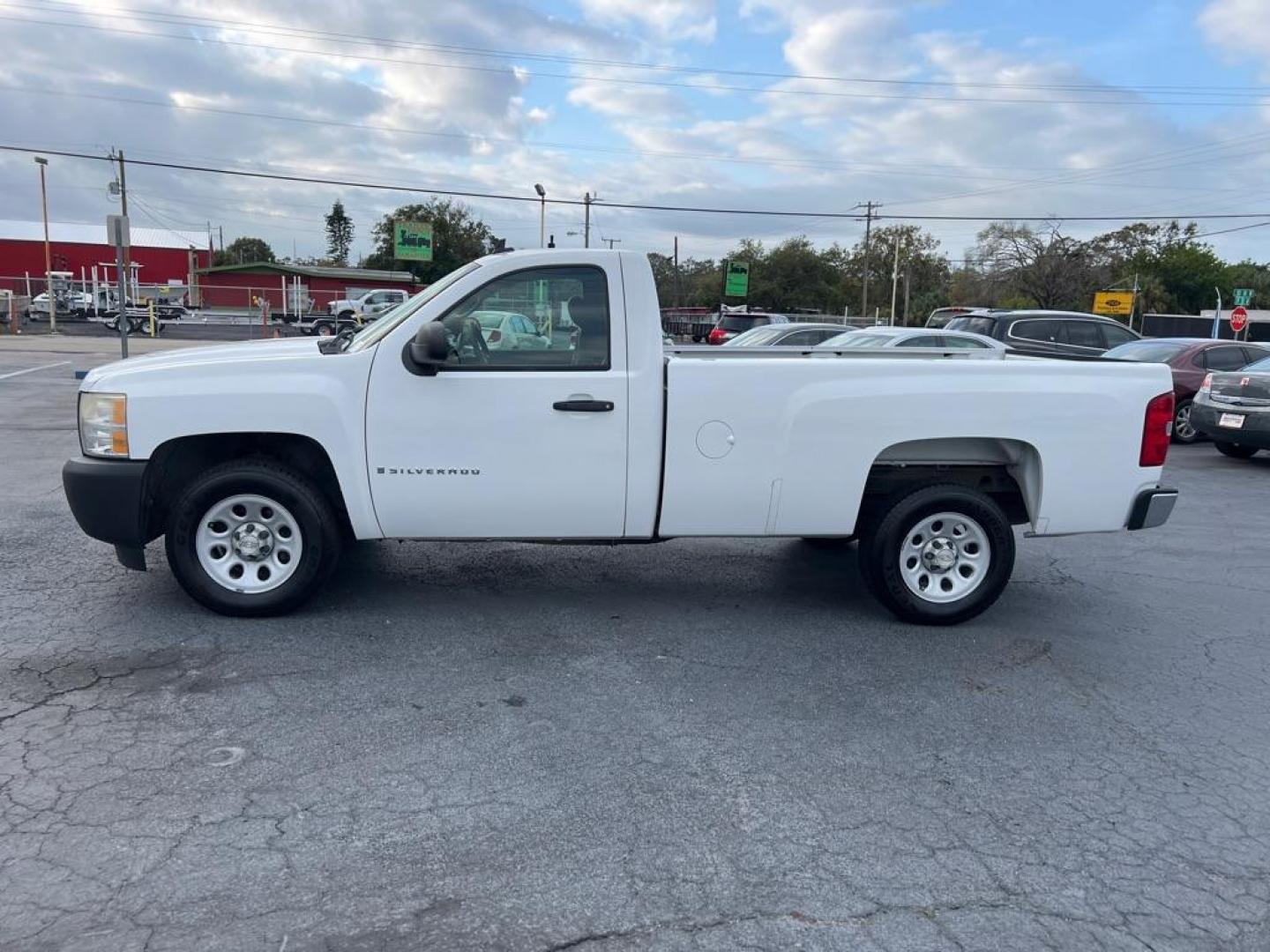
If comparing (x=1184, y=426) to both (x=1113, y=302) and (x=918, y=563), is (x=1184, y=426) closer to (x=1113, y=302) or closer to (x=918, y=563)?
(x=918, y=563)

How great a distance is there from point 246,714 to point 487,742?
42.0 inches

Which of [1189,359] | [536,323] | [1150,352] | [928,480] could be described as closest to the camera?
[536,323]

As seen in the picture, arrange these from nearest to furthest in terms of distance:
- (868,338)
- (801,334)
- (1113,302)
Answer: (868,338) < (801,334) < (1113,302)

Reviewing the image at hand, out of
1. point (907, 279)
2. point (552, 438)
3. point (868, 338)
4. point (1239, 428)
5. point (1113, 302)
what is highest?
point (907, 279)

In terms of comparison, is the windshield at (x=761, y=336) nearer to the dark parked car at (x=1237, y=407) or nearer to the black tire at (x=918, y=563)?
the dark parked car at (x=1237, y=407)

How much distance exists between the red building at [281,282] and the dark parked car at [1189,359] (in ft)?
144

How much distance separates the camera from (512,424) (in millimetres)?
5047

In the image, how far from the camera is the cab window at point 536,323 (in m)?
5.10

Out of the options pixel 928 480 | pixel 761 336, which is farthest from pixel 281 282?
pixel 928 480

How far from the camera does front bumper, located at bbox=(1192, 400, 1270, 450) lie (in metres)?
11.8

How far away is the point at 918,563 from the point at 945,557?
154 millimetres

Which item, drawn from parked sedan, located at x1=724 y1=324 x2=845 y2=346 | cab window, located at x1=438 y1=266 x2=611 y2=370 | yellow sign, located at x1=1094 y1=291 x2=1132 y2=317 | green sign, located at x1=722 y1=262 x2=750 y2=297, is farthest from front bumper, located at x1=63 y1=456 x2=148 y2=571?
green sign, located at x1=722 y1=262 x2=750 y2=297

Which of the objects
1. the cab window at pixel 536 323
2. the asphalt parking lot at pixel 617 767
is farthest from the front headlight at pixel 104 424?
the cab window at pixel 536 323

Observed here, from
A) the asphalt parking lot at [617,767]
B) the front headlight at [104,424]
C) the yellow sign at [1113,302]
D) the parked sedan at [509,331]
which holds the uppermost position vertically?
the yellow sign at [1113,302]
